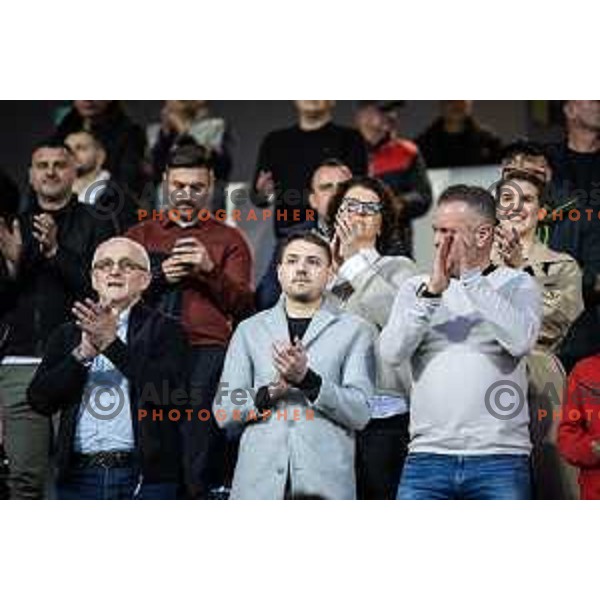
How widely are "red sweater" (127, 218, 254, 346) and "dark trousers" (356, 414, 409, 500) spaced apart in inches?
24.1

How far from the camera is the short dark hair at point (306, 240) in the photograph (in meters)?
4.74

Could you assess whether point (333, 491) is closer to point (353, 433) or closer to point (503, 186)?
point (353, 433)

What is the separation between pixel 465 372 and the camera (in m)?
4.56

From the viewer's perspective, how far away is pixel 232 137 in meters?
4.84

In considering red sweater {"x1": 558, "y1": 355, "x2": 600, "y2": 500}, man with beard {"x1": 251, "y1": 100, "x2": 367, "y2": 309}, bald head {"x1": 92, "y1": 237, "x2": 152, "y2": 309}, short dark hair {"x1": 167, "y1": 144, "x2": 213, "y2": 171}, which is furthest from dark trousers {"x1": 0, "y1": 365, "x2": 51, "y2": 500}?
red sweater {"x1": 558, "y1": 355, "x2": 600, "y2": 500}

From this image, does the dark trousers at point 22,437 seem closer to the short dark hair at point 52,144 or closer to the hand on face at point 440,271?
the short dark hair at point 52,144

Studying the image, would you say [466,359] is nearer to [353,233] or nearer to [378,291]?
[378,291]

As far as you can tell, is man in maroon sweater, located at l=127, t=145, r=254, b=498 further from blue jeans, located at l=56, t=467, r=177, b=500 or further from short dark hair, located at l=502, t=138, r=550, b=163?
short dark hair, located at l=502, t=138, r=550, b=163

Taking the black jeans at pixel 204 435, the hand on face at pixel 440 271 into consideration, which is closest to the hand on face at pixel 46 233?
the black jeans at pixel 204 435

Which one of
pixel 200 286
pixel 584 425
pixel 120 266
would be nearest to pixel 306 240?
pixel 200 286

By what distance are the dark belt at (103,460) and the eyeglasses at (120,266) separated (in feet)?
2.14

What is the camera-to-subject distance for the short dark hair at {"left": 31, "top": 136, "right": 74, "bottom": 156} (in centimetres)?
487
